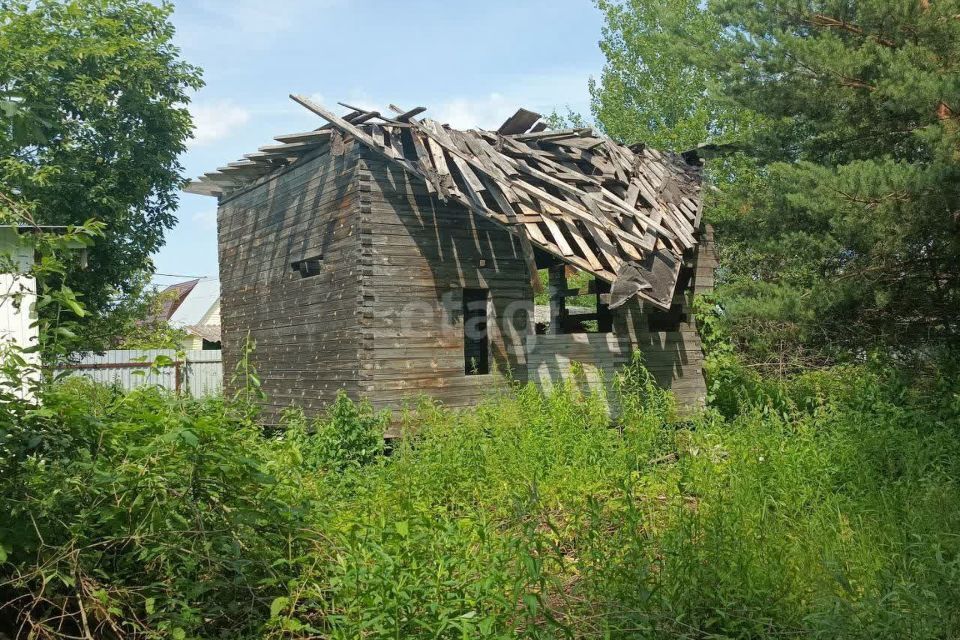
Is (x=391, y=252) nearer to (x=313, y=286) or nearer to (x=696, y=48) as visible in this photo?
(x=313, y=286)

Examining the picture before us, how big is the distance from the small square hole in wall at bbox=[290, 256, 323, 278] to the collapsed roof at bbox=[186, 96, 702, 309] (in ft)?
5.65

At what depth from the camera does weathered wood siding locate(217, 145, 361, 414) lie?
36.8 ft

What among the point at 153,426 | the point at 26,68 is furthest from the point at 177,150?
the point at 153,426

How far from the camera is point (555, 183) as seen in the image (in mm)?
10789

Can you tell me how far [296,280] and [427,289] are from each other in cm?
264

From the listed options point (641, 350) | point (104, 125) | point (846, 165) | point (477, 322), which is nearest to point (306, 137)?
point (477, 322)

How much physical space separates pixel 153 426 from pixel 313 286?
784 cm

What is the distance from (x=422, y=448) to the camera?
29.9 feet

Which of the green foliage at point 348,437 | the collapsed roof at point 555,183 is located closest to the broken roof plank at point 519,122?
the collapsed roof at point 555,183

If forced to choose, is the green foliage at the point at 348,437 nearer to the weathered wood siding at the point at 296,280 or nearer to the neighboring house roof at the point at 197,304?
the weathered wood siding at the point at 296,280

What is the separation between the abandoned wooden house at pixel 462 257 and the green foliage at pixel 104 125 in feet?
34.4

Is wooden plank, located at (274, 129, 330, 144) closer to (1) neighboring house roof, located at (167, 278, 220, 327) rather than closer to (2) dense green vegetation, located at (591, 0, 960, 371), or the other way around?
(2) dense green vegetation, located at (591, 0, 960, 371)

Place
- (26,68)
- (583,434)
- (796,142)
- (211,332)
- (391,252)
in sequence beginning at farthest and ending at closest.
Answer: (211,332), (26,68), (796,142), (391,252), (583,434)

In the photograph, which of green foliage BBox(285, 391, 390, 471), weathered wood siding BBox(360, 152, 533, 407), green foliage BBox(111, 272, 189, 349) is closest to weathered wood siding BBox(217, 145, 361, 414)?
weathered wood siding BBox(360, 152, 533, 407)
